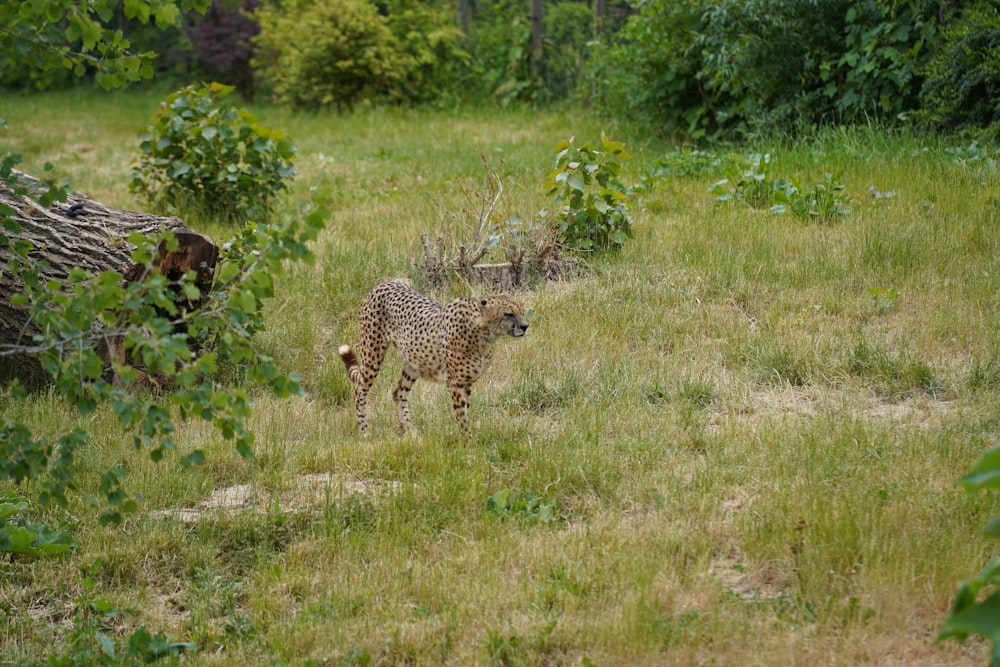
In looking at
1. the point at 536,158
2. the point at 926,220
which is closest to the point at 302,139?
the point at 536,158

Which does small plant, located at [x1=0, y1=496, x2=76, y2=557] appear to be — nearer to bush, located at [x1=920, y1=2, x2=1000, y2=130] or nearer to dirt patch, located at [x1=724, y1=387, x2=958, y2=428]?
dirt patch, located at [x1=724, y1=387, x2=958, y2=428]

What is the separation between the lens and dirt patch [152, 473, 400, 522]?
235 inches

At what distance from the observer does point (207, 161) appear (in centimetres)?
1154

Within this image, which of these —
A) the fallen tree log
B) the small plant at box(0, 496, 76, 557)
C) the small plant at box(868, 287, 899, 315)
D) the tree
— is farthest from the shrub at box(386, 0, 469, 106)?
the tree

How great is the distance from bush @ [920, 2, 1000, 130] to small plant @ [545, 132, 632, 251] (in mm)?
4013

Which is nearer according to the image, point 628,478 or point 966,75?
point 628,478

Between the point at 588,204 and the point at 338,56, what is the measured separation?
13.5 metres

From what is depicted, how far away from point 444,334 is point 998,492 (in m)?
3.29

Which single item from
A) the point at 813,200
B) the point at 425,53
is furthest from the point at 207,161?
the point at 425,53

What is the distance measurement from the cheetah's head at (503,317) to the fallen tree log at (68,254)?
2483 millimetres

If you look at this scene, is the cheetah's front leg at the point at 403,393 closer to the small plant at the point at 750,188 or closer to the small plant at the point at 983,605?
the small plant at the point at 750,188

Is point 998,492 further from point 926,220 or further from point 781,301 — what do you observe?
point 926,220

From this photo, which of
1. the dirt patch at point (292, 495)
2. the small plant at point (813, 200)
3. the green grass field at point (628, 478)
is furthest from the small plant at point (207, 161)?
the dirt patch at point (292, 495)

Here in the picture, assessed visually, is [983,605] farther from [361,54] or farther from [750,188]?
[361,54]
